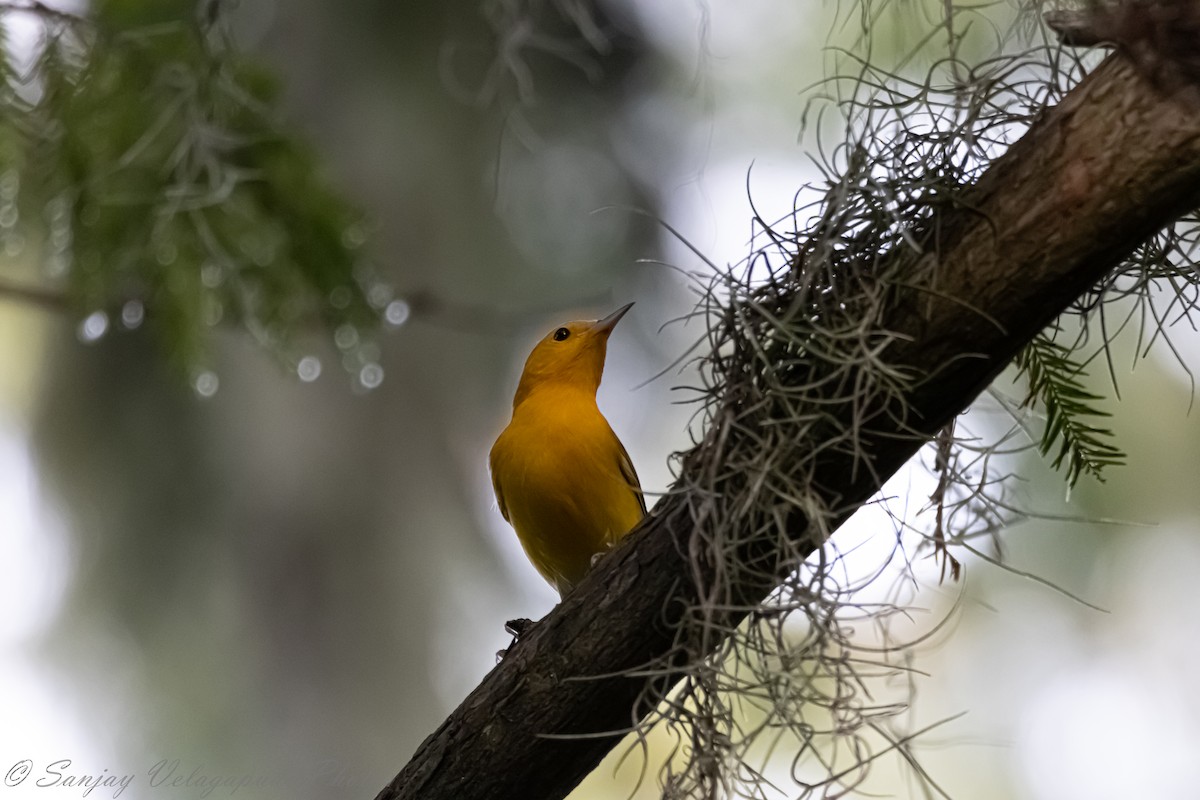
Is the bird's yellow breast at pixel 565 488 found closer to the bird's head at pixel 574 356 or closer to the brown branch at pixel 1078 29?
the bird's head at pixel 574 356

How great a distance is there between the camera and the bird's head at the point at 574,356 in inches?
148

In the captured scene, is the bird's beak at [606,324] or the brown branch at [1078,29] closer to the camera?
the brown branch at [1078,29]

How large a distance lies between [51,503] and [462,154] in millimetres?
2337

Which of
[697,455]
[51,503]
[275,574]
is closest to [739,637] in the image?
[697,455]

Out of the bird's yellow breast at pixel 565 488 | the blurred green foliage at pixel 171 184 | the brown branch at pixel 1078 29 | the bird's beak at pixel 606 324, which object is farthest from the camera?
the bird's beak at pixel 606 324

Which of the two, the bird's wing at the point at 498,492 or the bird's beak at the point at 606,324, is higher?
the bird's beak at the point at 606,324

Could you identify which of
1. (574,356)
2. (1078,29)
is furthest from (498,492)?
(1078,29)

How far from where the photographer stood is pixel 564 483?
10.6ft

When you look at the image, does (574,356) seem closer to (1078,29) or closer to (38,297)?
(38,297)

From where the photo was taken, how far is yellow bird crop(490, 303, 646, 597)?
3.25 meters

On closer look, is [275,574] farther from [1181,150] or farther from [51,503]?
[1181,150]
